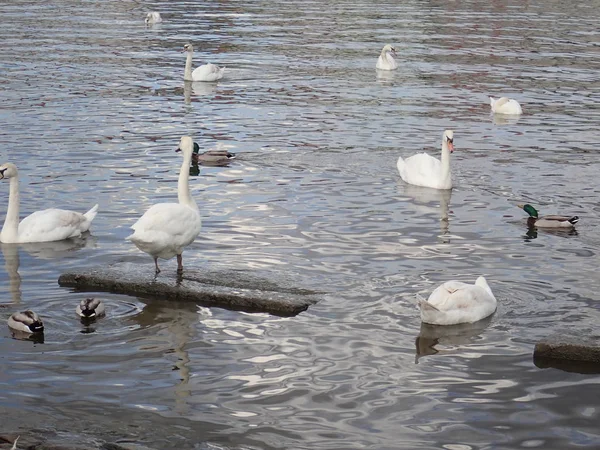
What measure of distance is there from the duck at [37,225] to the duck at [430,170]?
603 centimetres

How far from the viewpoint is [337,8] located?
178ft

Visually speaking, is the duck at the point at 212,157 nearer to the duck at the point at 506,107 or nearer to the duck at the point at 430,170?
the duck at the point at 430,170

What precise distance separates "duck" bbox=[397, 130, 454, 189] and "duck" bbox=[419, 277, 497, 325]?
687cm

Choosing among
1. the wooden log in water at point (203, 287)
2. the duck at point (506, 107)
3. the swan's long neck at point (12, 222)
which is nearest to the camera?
the wooden log in water at point (203, 287)

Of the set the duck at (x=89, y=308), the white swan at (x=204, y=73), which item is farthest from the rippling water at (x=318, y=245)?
the white swan at (x=204, y=73)

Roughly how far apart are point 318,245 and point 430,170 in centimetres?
435

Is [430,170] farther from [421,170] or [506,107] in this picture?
[506,107]

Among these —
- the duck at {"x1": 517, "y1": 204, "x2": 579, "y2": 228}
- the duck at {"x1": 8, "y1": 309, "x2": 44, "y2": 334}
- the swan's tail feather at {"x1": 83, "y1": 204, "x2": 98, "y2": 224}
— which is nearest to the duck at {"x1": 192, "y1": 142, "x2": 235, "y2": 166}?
the swan's tail feather at {"x1": 83, "y1": 204, "x2": 98, "y2": 224}

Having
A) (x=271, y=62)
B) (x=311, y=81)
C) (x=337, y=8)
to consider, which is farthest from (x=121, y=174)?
(x=337, y=8)

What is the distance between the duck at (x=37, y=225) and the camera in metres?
15.0

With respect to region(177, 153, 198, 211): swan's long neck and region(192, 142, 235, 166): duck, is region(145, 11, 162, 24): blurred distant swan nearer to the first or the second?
region(192, 142, 235, 166): duck

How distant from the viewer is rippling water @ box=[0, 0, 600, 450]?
9.44m

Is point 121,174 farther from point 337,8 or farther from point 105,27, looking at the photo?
point 337,8

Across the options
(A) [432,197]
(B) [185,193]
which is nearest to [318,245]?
(B) [185,193]
